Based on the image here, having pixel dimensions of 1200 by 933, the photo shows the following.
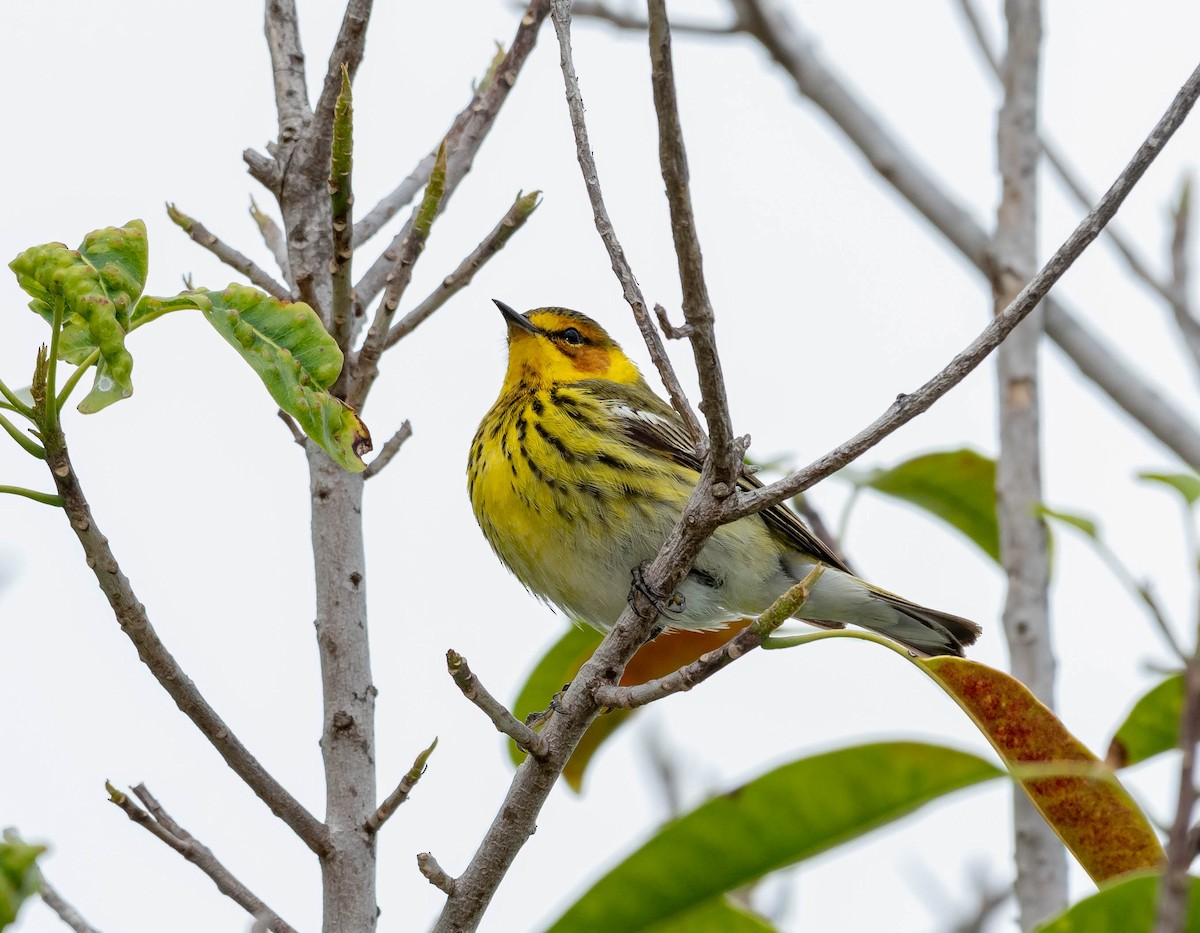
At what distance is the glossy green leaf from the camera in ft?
7.53

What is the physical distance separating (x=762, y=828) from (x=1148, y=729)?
897 mm

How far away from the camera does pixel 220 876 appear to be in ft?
7.98

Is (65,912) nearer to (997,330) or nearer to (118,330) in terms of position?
(118,330)

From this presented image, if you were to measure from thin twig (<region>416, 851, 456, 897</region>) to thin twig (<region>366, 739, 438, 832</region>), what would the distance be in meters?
0.12

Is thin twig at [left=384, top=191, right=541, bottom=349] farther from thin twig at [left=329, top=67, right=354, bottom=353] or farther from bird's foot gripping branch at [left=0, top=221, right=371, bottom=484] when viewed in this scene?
bird's foot gripping branch at [left=0, top=221, right=371, bottom=484]

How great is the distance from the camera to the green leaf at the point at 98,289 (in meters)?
1.92

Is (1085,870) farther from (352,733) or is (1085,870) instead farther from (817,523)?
(817,523)

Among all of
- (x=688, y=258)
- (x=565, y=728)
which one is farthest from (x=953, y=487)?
(x=688, y=258)

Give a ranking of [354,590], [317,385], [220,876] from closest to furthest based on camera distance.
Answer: [317,385], [220,876], [354,590]

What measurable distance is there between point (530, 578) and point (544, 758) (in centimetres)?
201

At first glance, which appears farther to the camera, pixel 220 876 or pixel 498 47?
pixel 498 47

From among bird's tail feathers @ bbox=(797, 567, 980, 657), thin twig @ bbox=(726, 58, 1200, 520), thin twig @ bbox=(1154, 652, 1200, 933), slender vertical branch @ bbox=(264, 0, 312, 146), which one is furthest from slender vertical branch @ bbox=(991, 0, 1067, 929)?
slender vertical branch @ bbox=(264, 0, 312, 146)

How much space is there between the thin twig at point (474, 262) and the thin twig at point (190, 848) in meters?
1.18

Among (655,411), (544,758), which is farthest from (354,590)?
(655,411)
